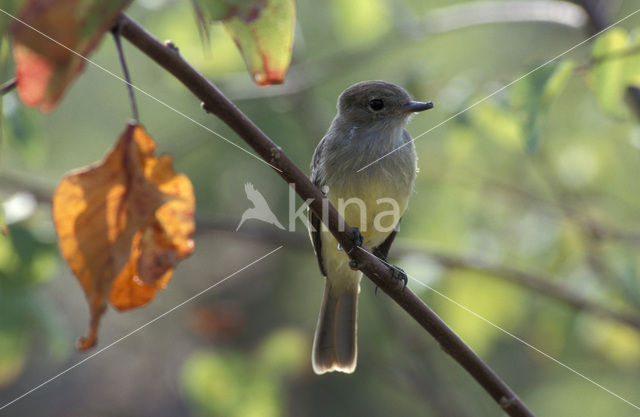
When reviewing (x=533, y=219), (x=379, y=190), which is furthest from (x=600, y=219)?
(x=379, y=190)

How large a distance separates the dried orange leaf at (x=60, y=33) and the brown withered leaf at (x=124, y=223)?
33 centimetres

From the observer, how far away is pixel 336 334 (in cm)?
303

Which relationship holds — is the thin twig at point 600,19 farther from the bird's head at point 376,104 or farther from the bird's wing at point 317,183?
the bird's wing at point 317,183

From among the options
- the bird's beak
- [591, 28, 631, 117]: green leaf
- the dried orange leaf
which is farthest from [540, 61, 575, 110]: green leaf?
the dried orange leaf

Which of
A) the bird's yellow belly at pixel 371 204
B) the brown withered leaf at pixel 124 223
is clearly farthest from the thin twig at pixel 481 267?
the brown withered leaf at pixel 124 223

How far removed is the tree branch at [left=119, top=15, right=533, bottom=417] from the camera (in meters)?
1.33

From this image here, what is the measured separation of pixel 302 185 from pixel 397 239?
2.26 meters

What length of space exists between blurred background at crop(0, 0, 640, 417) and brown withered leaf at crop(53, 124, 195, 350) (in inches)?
38.5

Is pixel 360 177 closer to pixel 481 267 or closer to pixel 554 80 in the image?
pixel 481 267

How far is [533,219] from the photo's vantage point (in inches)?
145

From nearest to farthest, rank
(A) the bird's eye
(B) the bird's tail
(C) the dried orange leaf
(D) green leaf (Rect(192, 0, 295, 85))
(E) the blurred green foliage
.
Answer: (C) the dried orange leaf
(D) green leaf (Rect(192, 0, 295, 85))
(B) the bird's tail
(A) the bird's eye
(E) the blurred green foliage

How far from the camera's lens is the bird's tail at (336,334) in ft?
9.47

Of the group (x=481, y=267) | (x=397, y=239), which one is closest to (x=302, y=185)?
(x=481, y=267)

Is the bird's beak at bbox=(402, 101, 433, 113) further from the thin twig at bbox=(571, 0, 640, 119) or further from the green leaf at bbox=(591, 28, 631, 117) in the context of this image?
the thin twig at bbox=(571, 0, 640, 119)
